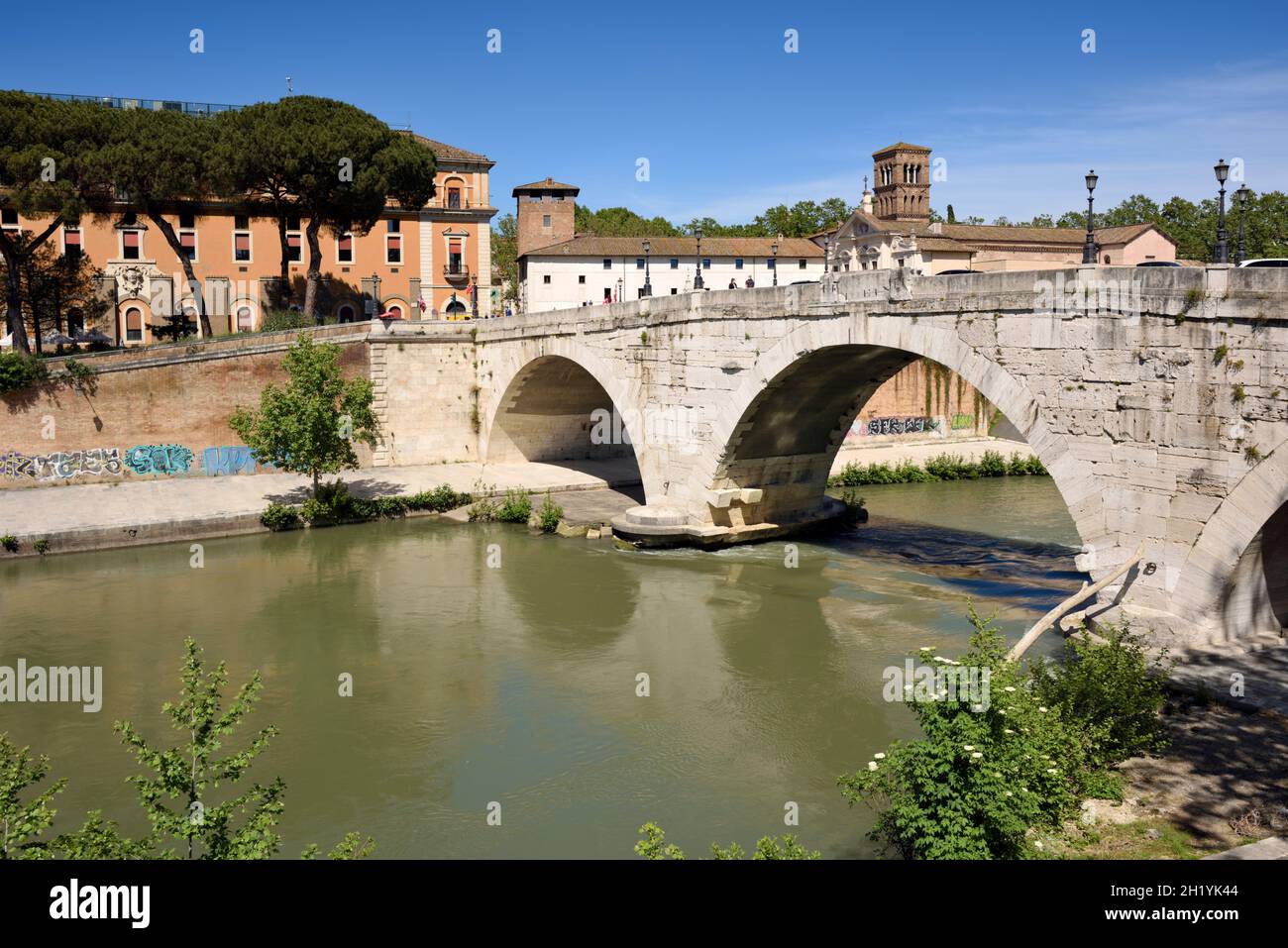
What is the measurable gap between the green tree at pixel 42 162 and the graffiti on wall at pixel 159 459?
4.91 m

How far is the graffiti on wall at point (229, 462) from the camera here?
1045 inches

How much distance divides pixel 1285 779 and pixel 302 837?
8519 millimetres

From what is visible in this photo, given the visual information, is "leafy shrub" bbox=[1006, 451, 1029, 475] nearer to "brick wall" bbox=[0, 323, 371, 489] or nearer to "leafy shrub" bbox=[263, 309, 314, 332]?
"brick wall" bbox=[0, 323, 371, 489]

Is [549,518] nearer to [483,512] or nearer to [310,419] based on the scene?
[483,512]

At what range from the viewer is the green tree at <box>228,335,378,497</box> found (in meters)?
23.2

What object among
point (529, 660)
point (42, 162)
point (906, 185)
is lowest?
point (529, 660)

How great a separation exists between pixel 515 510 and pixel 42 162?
1547cm

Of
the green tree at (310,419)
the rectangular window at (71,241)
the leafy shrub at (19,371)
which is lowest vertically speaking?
the green tree at (310,419)

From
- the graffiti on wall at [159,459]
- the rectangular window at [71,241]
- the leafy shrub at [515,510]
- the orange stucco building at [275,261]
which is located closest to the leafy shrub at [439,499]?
the leafy shrub at [515,510]

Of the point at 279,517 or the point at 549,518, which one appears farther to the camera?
the point at 549,518

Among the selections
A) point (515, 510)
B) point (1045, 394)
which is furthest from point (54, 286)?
point (1045, 394)

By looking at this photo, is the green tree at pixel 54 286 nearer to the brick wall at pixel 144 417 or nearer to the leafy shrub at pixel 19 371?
the leafy shrub at pixel 19 371

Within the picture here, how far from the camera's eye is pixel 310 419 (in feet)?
76.4
